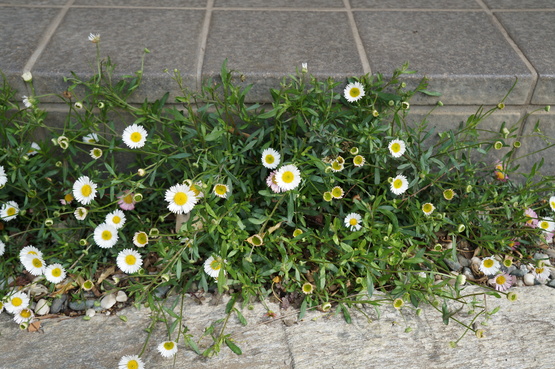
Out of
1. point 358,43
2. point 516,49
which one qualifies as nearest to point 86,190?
point 358,43

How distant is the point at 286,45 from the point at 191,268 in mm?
947

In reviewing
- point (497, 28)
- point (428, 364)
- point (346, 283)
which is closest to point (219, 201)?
point (346, 283)

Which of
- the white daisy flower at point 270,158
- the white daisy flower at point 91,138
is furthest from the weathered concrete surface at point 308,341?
the white daisy flower at point 91,138

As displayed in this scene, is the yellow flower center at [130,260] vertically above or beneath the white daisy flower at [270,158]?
beneath

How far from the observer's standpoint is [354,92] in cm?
174

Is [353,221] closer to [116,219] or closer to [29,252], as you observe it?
[116,219]

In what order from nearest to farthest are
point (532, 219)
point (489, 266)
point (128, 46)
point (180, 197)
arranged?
point (180, 197)
point (489, 266)
point (532, 219)
point (128, 46)

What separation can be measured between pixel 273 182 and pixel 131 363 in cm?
68

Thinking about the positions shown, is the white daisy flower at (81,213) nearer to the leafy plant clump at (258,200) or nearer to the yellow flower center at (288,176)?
the leafy plant clump at (258,200)

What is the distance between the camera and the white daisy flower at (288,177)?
161 cm

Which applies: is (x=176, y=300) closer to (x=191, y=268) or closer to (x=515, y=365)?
(x=191, y=268)

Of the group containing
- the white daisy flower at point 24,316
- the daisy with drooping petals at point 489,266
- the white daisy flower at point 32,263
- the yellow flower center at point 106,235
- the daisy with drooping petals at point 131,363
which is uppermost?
the yellow flower center at point 106,235

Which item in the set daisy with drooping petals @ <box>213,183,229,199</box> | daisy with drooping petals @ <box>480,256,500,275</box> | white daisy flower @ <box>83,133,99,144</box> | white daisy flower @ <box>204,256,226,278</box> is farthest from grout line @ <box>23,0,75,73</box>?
daisy with drooping petals @ <box>480,256,500,275</box>

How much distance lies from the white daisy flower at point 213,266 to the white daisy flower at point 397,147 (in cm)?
65
